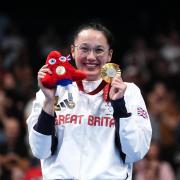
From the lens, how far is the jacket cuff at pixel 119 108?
4383 millimetres

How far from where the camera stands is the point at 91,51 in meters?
4.57

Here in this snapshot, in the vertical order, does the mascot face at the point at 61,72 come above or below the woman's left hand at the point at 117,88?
above

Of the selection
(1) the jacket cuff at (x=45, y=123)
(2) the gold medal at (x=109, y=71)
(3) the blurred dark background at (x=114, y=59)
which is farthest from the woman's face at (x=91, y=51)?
(3) the blurred dark background at (x=114, y=59)

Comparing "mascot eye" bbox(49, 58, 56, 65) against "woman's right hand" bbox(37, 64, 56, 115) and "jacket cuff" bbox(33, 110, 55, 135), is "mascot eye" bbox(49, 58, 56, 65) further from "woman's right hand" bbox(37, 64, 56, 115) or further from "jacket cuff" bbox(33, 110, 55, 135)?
"jacket cuff" bbox(33, 110, 55, 135)

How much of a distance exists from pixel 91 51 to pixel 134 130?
0.56 meters

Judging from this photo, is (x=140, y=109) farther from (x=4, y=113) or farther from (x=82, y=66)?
(x=4, y=113)

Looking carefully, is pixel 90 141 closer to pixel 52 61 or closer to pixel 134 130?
pixel 134 130

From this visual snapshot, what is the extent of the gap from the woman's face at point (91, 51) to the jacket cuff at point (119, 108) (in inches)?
12.0

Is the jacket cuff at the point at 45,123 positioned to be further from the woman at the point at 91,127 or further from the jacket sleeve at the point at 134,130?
the jacket sleeve at the point at 134,130

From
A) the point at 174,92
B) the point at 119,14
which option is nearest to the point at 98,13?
the point at 119,14

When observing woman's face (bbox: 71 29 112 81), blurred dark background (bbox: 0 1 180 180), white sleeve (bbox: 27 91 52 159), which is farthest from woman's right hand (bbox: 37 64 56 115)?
blurred dark background (bbox: 0 1 180 180)

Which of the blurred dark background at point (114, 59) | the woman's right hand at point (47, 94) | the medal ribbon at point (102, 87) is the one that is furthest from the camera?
the blurred dark background at point (114, 59)

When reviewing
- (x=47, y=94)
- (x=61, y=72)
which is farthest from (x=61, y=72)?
(x=47, y=94)

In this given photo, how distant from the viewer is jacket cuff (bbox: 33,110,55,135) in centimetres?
439
